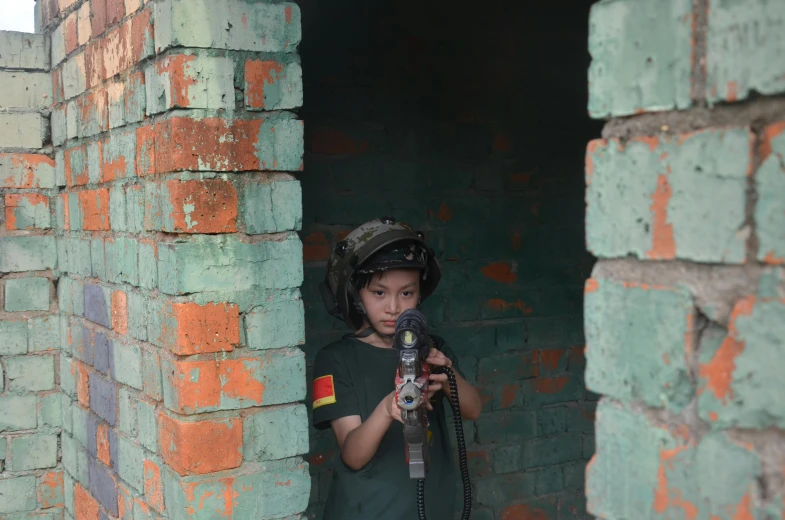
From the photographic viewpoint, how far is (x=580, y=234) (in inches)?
149

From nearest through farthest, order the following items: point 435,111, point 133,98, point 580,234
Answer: point 133,98
point 435,111
point 580,234

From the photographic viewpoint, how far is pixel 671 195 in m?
0.98

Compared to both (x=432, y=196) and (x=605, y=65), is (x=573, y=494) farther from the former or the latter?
(x=605, y=65)

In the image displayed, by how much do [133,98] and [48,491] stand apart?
1.66m

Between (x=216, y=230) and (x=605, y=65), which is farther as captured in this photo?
(x=216, y=230)

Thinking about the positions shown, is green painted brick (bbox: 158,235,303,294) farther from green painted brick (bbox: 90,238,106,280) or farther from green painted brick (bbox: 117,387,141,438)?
green painted brick (bbox: 90,238,106,280)

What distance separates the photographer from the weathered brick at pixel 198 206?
196 cm

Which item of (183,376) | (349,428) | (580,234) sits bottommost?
(349,428)

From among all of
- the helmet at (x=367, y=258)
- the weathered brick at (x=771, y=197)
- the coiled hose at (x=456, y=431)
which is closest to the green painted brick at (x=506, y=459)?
the coiled hose at (x=456, y=431)

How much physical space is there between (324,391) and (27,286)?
4.43ft

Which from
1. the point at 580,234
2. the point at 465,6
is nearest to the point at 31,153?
the point at 465,6

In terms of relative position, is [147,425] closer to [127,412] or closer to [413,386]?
[127,412]

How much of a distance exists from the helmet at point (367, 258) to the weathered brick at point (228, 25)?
1.90ft

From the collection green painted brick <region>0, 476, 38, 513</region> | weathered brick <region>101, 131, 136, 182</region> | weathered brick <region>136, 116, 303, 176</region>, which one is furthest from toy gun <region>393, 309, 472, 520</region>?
green painted brick <region>0, 476, 38, 513</region>
